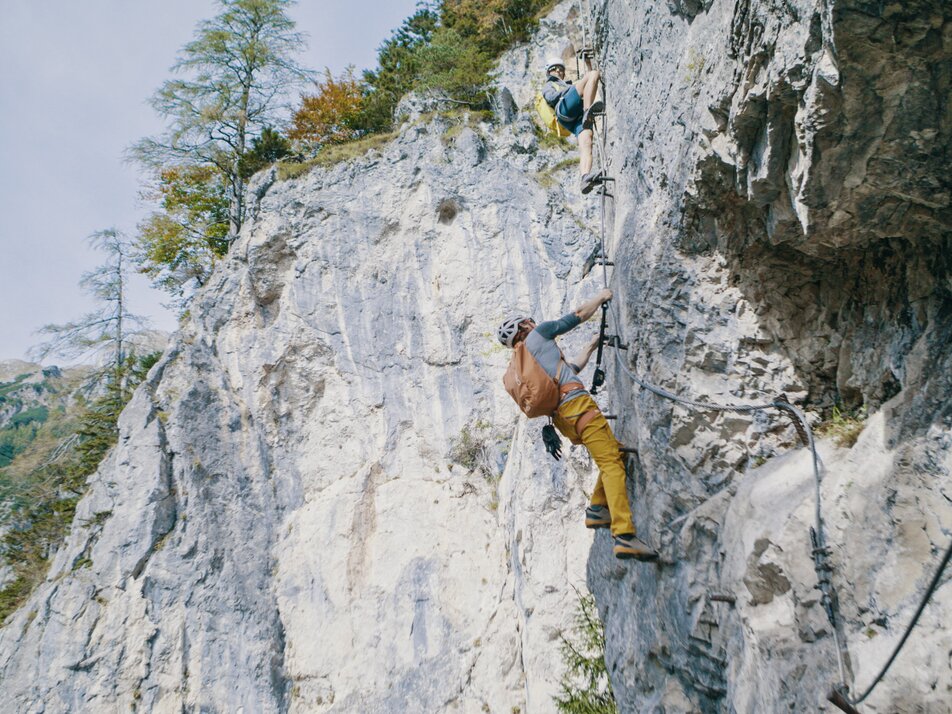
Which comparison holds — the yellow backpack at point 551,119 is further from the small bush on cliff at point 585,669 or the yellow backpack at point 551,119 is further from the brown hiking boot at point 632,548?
the small bush on cliff at point 585,669

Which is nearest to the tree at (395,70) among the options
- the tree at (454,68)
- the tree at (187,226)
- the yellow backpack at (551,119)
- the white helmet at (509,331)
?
the tree at (454,68)

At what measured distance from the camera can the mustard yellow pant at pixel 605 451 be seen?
5.28 metres

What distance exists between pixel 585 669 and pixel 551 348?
203 inches

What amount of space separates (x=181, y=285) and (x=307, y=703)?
490 inches

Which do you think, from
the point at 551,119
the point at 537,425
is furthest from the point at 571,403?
the point at 537,425

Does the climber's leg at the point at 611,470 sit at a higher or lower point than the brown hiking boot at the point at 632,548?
higher

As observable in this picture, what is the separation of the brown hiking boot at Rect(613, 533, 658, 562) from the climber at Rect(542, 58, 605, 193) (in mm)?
3873

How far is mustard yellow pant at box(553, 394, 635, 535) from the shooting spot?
208 inches

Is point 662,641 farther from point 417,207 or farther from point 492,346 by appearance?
point 417,207

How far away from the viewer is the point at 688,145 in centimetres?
447

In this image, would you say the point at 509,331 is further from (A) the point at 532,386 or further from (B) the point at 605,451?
(B) the point at 605,451

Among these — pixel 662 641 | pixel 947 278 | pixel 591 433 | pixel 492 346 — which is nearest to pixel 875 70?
pixel 947 278

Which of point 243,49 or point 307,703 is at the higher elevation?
point 243,49

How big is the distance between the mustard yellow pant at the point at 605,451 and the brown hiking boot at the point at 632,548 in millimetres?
52
